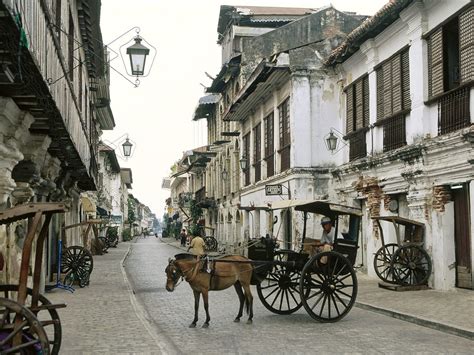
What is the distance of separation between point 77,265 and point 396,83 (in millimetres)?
9256

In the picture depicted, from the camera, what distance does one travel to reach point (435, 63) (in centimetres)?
1418

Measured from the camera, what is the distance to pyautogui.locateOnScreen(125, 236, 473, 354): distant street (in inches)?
328

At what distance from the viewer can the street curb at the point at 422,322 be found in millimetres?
9102

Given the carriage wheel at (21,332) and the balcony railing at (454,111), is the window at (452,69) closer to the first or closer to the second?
the balcony railing at (454,111)

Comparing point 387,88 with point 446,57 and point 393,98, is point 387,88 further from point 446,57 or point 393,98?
point 446,57

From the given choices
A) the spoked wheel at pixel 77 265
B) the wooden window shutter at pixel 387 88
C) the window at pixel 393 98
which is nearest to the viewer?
the window at pixel 393 98

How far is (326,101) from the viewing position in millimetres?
20750

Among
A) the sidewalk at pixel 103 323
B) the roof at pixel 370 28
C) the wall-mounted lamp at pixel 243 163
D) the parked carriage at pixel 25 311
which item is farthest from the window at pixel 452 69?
the wall-mounted lamp at pixel 243 163

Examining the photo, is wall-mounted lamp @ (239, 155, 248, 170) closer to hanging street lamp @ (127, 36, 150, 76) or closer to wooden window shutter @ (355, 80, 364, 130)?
wooden window shutter @ (355, 80, 364, 130)

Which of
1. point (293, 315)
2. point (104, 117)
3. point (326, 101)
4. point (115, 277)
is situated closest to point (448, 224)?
point (293, 315)

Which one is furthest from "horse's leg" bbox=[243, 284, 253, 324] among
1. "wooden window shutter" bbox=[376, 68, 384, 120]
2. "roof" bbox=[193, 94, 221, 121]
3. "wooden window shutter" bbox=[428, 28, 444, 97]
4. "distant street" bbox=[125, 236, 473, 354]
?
"roof" bbox=[193, 94, 221, 121]

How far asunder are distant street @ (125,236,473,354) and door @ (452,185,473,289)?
270 cm

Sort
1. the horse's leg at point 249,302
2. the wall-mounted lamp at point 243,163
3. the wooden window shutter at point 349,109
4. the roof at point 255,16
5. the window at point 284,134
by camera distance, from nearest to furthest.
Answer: the horse's leg at point 249,302 < the wooden window shutter at point 349,109 < the window at point 284,134 < the wall-mounted lamp at point 243,163 < the roof at point 255,16

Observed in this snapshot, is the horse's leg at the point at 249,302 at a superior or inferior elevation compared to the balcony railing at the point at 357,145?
inferior
